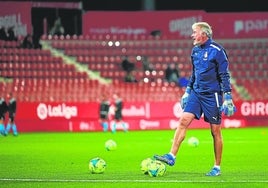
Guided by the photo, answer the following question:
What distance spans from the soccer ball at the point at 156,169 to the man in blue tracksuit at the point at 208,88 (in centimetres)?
13

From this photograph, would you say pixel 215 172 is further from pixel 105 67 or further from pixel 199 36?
pixel 105 67

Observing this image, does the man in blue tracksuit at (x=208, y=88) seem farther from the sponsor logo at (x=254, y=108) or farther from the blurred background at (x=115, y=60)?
the sponsor logo at (x=254, y=108)

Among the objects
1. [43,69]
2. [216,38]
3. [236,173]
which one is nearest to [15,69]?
[43,69]

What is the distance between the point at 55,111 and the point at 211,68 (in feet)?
78.8

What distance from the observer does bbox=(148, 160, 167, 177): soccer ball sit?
12.6 m

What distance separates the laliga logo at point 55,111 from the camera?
118ft

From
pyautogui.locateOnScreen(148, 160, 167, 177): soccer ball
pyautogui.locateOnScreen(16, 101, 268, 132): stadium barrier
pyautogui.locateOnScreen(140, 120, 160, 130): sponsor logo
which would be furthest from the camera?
pyautogui.locateOnScreen(140, 120, 160, 130): sponsor logo

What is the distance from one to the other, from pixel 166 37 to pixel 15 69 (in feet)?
30.6

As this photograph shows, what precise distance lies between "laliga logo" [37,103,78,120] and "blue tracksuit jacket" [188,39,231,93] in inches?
926

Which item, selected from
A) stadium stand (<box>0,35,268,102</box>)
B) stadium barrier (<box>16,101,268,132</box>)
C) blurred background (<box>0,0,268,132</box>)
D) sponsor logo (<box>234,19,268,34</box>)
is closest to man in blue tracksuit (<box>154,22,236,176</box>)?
stadium barrier (<box>16,101,268,132</box>)

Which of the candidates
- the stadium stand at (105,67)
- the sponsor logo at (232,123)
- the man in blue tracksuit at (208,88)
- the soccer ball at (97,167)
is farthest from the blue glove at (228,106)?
the stadium stand at (105,67)

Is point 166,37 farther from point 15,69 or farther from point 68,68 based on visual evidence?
point 15,69

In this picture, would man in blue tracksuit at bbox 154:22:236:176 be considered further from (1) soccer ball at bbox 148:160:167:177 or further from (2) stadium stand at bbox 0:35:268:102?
(2) stadium stand at bbox 0:35:268:102

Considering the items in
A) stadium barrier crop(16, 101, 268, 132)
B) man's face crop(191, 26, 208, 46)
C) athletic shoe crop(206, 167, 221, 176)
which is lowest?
stadium barrier crop(16, 101, 268, 132)
